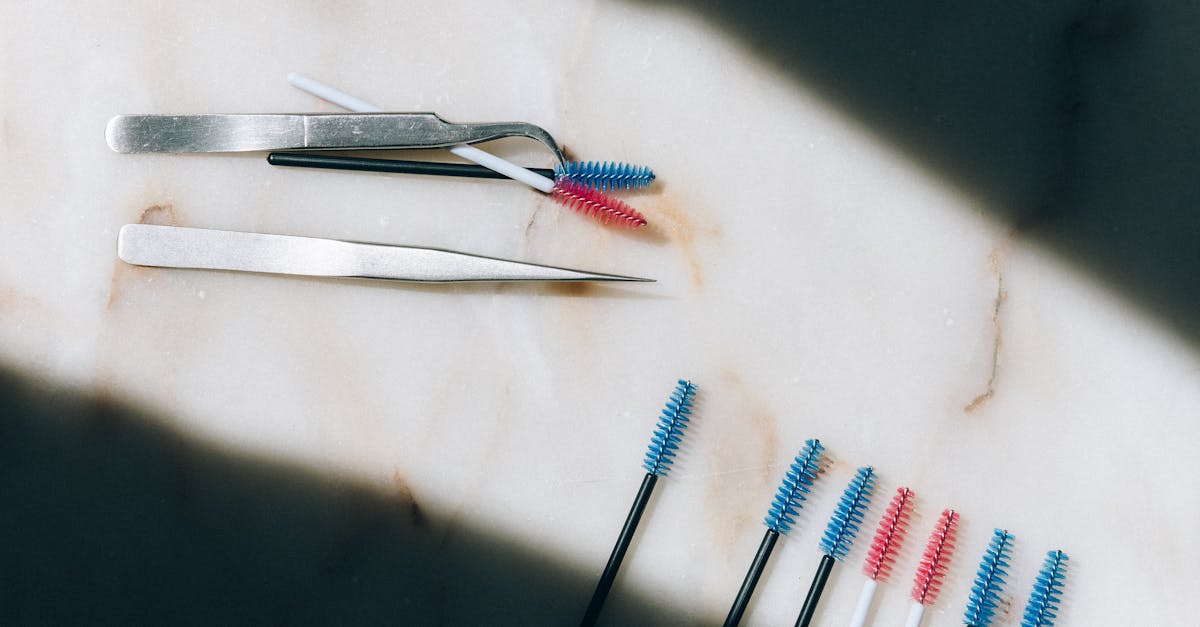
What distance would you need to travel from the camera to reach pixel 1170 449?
0.59 metres

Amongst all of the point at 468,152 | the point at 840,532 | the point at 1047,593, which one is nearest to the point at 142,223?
the point at 468,152

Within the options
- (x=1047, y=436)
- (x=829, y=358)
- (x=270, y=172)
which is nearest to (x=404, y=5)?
(x=270, y=172)

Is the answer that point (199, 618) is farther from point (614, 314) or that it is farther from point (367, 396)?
point (614, 314)

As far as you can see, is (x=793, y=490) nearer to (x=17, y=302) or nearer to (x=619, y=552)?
(x=619, y=552)

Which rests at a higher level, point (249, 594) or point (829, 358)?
point (829, 358)

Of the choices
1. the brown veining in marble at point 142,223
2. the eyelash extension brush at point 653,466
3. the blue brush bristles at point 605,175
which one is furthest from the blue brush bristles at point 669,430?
the brown veining in marble at point 142,223

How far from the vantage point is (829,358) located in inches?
23.3

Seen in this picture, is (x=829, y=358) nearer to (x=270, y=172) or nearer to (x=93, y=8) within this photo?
(x=270, y=172)

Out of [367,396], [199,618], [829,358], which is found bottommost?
[199,618]

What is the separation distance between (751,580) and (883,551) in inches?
2.7

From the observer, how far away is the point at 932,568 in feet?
1.87

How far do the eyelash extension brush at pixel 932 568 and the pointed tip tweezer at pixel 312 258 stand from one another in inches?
7.9

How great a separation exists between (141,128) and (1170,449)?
1.90 feet

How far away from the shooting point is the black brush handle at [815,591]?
22.6 inches
